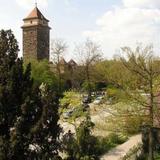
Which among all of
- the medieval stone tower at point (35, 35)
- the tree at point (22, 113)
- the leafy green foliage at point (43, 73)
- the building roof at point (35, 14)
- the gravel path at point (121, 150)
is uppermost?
the building roof at point (35, 14)

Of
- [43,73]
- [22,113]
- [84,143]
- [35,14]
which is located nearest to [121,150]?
[84,143]

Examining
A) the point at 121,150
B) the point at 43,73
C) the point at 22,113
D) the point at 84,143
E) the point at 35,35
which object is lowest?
the point at 121,150

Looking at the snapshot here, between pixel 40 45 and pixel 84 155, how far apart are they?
60334mm

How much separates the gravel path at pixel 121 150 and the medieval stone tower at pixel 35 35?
5087 centimetres

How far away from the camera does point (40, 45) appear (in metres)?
75.9

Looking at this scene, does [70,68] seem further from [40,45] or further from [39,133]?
[39,133]

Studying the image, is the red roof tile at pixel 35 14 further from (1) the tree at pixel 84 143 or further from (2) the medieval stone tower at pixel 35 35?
(1) the tree at pixel 84 143

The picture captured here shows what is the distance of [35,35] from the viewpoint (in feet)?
249

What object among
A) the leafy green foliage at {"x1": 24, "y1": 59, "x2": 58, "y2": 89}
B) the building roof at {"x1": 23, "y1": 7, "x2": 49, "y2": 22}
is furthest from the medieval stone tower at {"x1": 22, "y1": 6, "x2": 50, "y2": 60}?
the leafy green foliage at {"x1": 24, "y1": 59, "x2": 58, "y2": 89}

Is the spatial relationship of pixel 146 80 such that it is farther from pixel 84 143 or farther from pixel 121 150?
pixel 121 150

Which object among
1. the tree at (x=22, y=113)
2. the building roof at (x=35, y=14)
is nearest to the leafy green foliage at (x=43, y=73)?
the building roof at (x=35, y=14)

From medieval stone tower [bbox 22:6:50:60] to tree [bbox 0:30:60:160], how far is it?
62207 millimetres

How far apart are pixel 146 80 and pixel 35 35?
6007cm

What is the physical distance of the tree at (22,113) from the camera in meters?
11.9
